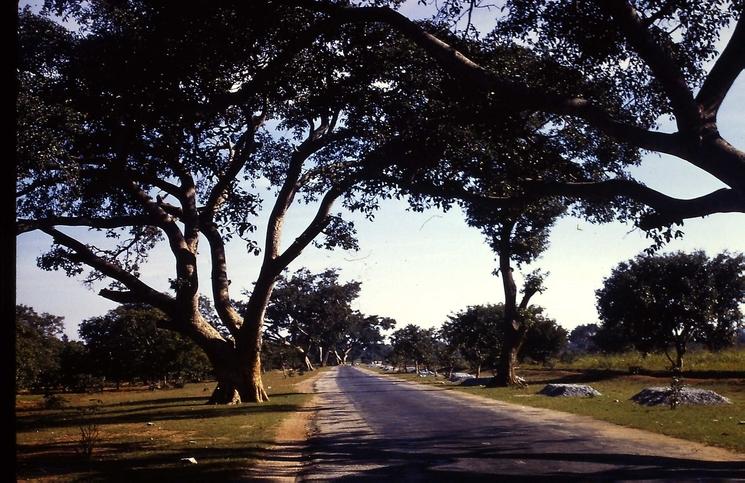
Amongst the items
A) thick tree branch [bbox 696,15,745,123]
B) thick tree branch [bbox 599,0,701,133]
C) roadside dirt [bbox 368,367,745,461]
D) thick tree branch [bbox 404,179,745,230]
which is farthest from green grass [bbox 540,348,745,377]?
thick tree branch [bbox 599,0,701,133]

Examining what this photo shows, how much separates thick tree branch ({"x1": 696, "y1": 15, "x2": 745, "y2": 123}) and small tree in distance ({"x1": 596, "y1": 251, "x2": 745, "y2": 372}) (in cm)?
3165

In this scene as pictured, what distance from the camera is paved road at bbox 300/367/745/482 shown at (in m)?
8.80

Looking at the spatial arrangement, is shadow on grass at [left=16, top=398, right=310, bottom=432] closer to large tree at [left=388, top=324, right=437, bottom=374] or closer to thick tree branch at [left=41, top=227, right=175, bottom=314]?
thick tree branch at [left=41, top=227, right=175, bottom=314]

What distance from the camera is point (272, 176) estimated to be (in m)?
25.4

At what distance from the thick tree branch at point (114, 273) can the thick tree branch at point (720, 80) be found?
19.4 metres

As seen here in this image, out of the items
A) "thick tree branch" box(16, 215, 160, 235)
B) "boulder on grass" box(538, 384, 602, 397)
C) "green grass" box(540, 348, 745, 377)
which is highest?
"thick tree branch" box(16, 215, 160, 235)

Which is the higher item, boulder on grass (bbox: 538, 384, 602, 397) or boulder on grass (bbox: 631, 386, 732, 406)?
boulder on grass (bbox: 631, 386, 732, 406)

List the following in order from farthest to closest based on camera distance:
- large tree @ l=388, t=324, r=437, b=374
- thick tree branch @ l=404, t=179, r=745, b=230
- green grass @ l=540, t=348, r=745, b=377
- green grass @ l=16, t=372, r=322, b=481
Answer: large tree @ l=388, t=324, r=437, b=374, green grass @ l=540, t=348, r=745, b=377, green grass @ l=16, t=372, r=322, b=481, thick tree branch @ l=404, t=179, r=745, b=230

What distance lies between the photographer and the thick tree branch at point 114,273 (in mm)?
21828

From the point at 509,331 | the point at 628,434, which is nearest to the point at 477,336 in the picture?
the point at 509,331

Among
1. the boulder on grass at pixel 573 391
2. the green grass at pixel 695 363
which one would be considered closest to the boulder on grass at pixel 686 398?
the boulder on grass at pixel 573 391

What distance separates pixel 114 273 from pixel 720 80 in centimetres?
1980

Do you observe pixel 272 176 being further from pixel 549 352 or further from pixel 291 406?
pixel 549 352

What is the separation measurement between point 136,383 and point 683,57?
198ft
